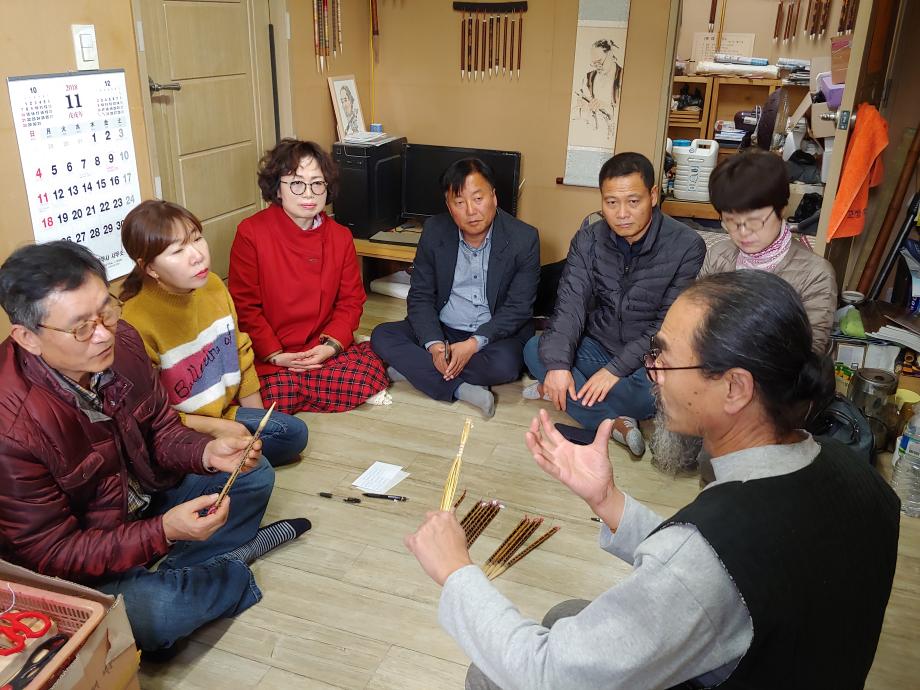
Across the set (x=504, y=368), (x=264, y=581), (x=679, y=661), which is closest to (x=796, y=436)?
(x=679, y=661)

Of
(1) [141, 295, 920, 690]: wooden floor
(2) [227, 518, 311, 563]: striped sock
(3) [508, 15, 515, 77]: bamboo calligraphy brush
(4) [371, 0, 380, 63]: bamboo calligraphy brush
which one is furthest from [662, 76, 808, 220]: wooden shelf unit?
(2) [227, 518, 311, 563]: striped sock

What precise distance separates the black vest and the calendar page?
7.20 feet

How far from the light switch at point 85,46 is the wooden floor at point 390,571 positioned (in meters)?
1.48

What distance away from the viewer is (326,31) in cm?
405

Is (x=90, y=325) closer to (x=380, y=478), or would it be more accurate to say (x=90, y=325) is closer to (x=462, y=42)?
(x=380, y=478)

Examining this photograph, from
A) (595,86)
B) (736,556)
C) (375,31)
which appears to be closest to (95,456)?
(736,556)

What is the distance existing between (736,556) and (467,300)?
2570 millimetres

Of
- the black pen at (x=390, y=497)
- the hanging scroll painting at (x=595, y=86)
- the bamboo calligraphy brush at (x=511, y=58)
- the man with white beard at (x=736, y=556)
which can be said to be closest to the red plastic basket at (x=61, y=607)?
the man with white beard at (x=736, y=556)

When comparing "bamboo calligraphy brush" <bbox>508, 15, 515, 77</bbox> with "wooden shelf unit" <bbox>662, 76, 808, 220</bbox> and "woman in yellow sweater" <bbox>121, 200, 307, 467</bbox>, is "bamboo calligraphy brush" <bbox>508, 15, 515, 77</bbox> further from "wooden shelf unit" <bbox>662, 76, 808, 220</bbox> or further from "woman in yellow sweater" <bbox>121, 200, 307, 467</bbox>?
"woman in yellow sweater" <bbox>121, 200, 307, 467</bbox>

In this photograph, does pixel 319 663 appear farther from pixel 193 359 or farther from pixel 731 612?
pixel 731 612

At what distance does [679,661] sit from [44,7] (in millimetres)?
2472

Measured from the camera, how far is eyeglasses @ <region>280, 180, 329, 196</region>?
2.99 m

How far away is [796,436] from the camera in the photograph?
119 centimetres

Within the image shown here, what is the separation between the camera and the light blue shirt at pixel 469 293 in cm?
341
